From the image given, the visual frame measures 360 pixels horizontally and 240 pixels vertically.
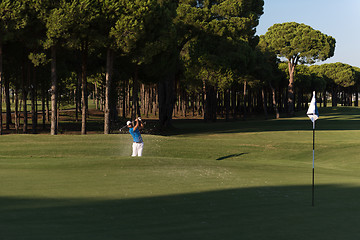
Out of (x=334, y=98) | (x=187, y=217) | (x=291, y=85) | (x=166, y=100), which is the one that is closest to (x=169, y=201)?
(x=187, y=217)

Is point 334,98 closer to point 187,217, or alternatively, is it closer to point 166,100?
point 166,100

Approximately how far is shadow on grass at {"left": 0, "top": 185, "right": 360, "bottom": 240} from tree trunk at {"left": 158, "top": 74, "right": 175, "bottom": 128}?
39.7 metres

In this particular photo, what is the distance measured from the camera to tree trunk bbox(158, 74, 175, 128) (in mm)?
52250

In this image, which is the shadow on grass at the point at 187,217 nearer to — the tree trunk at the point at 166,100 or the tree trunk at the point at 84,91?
the tree trunk at the point at 84,91

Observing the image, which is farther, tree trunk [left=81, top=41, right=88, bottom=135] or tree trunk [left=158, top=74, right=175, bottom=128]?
tree trunk [left=158, top=74, right=175, bottom=128]

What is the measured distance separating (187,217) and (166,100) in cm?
4367

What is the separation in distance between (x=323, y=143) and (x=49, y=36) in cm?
2164

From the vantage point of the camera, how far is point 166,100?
5288 centimetres

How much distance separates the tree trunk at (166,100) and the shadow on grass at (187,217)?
3969cm

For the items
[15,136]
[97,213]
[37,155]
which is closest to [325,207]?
[97,213]

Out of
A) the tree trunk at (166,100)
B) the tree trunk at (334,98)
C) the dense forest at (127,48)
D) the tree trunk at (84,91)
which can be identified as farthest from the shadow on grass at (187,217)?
the tree trunk at (334,98)

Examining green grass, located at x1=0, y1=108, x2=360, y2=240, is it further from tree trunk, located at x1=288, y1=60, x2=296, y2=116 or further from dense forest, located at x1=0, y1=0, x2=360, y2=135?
tree trunk, located at x1=288, y1=60, x2=296, y2=116

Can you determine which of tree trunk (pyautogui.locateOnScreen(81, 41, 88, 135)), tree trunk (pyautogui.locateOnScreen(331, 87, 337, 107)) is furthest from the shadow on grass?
tree trunk (pyautogui.locateOnScreen(331, 87, 337, 107))

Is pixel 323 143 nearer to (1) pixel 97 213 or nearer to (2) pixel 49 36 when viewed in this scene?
(2) pixel 49 36
